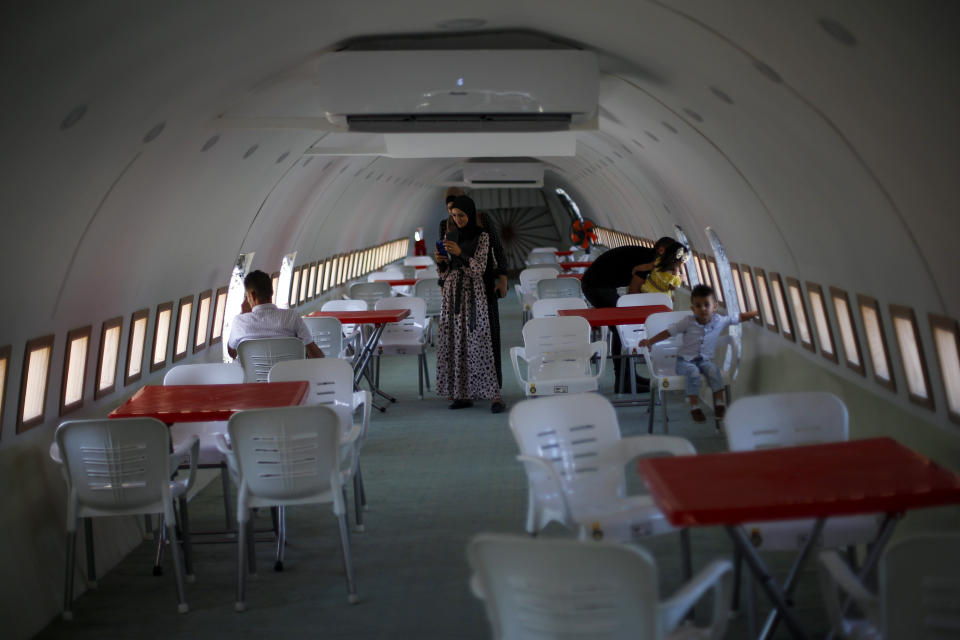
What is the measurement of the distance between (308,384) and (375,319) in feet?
13.1

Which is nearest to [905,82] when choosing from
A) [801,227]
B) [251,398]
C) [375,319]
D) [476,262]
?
[801,227]

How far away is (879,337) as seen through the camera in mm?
6617

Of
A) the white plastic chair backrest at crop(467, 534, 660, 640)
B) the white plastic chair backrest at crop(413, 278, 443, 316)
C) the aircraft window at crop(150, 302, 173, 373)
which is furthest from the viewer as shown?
the white plastic chair backrest at crop(413, 278, 443, 316)

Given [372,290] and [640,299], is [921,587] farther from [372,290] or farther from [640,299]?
[372,290]

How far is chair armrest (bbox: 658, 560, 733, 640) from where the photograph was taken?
3246mm

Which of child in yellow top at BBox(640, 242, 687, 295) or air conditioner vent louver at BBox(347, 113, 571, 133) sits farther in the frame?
child in yellow top at BBox(640, 242, 687, 295)

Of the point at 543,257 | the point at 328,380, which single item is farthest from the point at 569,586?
the point at 543,257

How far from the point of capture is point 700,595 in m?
3.45

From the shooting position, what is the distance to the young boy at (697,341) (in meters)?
9.16

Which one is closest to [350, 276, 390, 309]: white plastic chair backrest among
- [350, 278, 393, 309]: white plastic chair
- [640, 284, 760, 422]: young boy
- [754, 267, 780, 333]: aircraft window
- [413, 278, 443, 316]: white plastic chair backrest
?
[350, 278, 393, 309]: white plastic chair

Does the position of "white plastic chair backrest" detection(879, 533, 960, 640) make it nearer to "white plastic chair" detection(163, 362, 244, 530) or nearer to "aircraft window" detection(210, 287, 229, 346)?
"white plastic chair" detection(163, 362, 244, 530)

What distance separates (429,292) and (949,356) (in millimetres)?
11780

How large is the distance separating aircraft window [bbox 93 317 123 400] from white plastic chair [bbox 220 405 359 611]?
2.33m

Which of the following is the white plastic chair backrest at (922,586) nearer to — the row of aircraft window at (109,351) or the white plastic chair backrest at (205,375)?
the row of aircraft window at (109,351)
